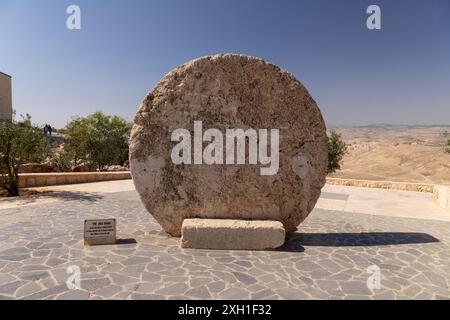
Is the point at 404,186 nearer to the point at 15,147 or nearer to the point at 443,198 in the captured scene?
the point at 443,198

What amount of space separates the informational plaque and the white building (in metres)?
31.9

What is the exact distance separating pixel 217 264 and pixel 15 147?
9.31 meters

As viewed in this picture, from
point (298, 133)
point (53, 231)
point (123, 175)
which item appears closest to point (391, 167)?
point (123, 175)

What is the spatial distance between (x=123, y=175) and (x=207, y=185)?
442 inches

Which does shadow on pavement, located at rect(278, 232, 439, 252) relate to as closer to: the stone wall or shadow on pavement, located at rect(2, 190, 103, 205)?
the stone wall

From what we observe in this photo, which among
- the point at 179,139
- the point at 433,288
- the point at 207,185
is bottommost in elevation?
the point at 433,288

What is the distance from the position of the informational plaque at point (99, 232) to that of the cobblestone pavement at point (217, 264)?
214mm

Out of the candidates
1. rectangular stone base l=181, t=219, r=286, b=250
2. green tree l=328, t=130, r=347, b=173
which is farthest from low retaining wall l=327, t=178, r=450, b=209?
rectangular stone base l=181, t=219, r=286, b=250

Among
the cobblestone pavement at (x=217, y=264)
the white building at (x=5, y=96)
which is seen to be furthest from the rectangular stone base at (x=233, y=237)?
the white building at (x=5, y=96)

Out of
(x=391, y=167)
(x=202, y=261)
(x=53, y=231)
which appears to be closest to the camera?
(x=202, y=261)

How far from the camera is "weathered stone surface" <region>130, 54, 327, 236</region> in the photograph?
604cm
